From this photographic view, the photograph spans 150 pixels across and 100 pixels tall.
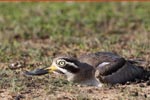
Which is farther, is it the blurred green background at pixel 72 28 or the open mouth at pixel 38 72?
the blurred green background at pixel 72 28

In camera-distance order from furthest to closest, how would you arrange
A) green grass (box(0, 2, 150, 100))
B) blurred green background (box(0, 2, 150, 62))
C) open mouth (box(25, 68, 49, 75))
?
blurred green background (box(0, 2, 150, 62)), open mouth (box(25, 68, 49, 75)), green grass (box(0, 2, 150, 100))

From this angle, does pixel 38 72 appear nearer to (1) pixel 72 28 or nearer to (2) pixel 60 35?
(2) pixel 60 35

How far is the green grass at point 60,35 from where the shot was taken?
8742 mm

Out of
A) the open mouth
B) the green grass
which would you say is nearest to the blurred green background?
the green grass

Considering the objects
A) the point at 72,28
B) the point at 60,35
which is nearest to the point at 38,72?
the point at 60,35

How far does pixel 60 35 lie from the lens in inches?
501

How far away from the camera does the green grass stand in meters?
8.74

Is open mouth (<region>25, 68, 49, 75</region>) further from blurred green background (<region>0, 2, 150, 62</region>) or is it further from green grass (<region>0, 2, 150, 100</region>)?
blurred green background (<region>0, 2, 150, 62</region>)

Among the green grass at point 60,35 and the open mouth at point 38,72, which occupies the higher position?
the open mouth at point 38,72

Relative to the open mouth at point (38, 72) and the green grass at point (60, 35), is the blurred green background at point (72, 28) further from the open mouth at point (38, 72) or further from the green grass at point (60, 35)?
the open mouth at point (38, 72)

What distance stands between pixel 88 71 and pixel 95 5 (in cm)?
700

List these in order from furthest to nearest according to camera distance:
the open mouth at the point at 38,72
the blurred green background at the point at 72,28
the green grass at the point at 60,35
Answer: the blurred green background at the point at 72,28
the open mouth at the point at 38,72
the green grass at the point at 60,35

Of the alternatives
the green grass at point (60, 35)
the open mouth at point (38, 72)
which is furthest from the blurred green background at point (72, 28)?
the open mouth at point (38, 72)

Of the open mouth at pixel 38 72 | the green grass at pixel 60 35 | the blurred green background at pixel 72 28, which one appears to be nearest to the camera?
the green grass at pixel 60 35
